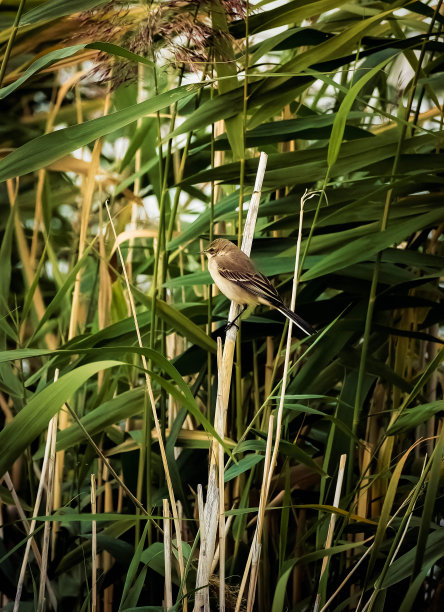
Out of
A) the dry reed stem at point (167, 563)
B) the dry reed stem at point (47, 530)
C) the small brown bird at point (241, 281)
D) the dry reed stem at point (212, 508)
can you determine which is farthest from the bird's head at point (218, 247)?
the dry reed stem at point (167, 563)

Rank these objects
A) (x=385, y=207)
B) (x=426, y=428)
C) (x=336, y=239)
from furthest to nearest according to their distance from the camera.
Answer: (x=426, y=428)
(x=336, y=239)
(x=385, y=207)

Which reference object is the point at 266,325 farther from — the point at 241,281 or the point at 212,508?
the point at 212,508

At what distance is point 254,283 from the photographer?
74.0 inches

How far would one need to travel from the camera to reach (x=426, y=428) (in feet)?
7.11

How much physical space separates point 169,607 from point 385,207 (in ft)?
3.42

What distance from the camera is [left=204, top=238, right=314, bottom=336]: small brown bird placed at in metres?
1.77

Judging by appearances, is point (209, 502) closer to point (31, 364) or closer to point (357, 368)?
point (357, 368)

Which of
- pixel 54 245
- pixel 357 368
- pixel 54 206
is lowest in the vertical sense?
pixel 357 368

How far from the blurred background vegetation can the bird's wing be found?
48 mm

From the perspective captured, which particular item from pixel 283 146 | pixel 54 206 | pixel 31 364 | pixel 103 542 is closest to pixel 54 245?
pixel 54 206

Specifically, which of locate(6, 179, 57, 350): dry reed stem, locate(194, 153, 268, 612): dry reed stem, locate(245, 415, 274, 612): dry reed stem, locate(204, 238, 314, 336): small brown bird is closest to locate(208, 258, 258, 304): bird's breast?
locate(204, 238, 314, 336): small brown bird

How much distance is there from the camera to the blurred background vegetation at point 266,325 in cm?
157

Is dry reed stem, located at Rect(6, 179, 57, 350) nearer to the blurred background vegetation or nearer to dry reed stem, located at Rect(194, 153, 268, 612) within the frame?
the blurred background vegetation

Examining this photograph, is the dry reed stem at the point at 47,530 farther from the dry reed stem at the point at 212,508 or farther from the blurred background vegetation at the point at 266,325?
the dry reed stem at the point at 212,508
